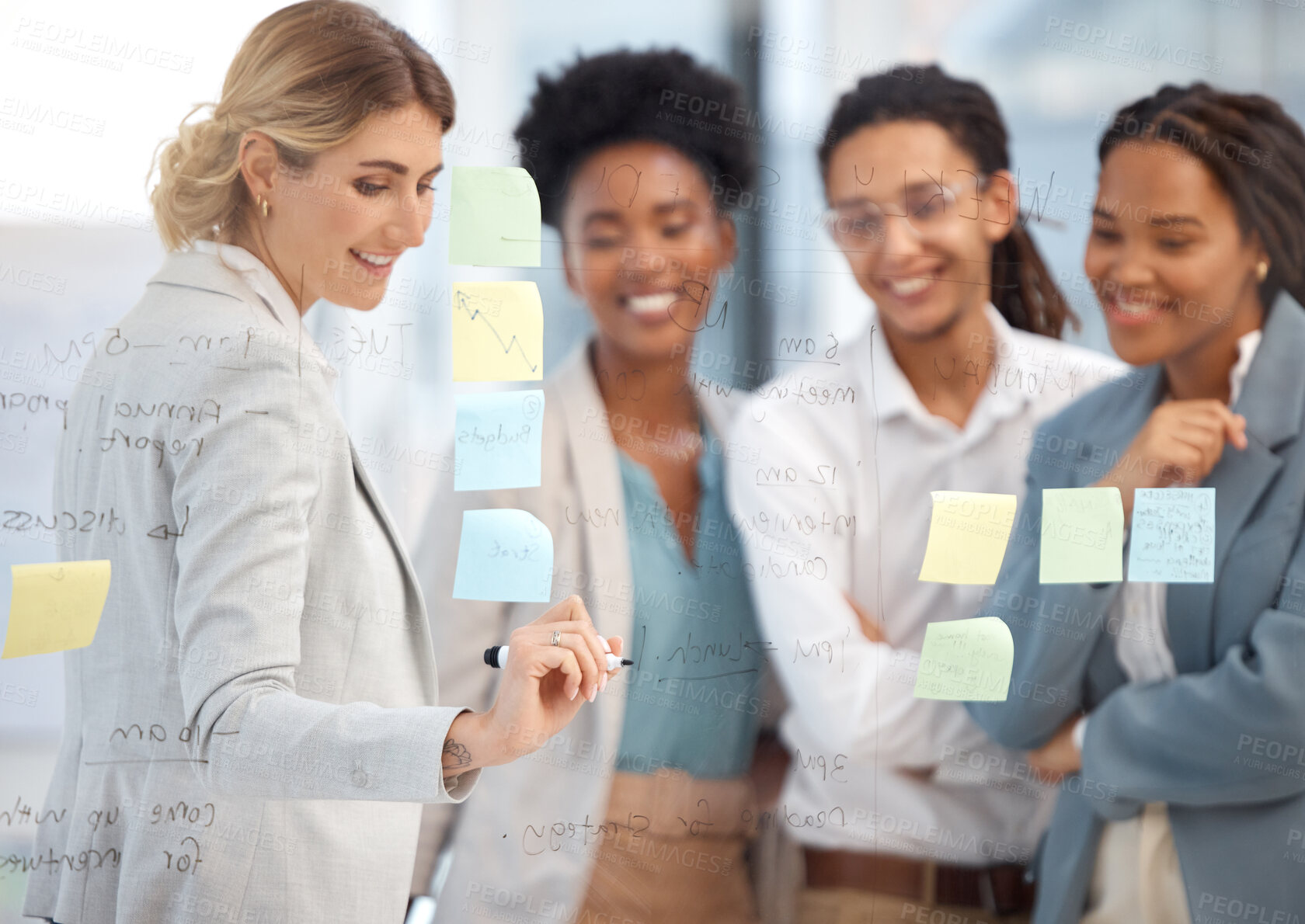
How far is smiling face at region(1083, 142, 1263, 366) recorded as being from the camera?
1.50m

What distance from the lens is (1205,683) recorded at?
1463mm

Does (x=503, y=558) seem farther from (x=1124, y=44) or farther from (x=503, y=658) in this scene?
(x=1124, y=44)

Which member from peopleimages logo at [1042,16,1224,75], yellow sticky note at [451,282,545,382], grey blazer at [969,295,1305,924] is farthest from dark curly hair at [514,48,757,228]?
grey blazer at [969,295,1305,924]

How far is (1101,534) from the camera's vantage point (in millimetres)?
1494

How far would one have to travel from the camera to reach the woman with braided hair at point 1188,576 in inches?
57.6

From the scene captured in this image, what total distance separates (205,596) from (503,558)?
1.60 ft

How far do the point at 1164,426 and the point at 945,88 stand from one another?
0.60 meters

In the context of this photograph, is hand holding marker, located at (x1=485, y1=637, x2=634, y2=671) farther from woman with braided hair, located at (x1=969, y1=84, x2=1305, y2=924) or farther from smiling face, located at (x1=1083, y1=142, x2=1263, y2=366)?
smiling face, located at (x1=1083, y1=142, x2=1263, y2=366)

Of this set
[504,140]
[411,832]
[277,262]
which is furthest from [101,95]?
[411,832]

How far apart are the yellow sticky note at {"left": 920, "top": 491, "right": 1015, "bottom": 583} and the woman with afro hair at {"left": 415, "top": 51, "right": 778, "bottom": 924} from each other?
29cm

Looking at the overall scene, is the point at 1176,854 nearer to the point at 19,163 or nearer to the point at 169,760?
the point at 169,760

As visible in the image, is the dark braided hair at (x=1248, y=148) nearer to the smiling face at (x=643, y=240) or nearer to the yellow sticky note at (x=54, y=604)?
the smiling face at (x=643, y=240)

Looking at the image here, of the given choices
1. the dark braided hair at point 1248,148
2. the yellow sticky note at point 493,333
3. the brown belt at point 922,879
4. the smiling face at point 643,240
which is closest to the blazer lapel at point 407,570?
the yellow sticky note at point 493,333

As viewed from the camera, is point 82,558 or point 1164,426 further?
point 1164,426
